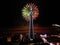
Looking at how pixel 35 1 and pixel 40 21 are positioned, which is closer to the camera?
pixel 35 1

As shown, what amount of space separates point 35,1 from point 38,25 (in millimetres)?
822

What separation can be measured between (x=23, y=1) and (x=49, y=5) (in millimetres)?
895

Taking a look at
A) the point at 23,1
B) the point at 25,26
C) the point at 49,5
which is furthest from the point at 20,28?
the point at 49,5

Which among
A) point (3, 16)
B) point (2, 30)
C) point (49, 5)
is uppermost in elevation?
point (49, 5)

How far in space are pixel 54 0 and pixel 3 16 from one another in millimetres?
1731

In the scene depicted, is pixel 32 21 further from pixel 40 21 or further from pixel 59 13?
pixel 59 13

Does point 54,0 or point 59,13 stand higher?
point 54,0

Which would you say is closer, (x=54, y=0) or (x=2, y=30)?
(x=2, y=30)

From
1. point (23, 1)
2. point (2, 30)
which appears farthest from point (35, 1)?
point (2, 30)

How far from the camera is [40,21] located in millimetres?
5160

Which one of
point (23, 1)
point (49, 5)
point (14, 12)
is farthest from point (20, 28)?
point (49, 5)

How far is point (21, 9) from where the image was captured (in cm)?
490

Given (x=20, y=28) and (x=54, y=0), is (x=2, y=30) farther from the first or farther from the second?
(x=54, y=0)

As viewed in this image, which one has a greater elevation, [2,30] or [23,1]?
[23,1]
